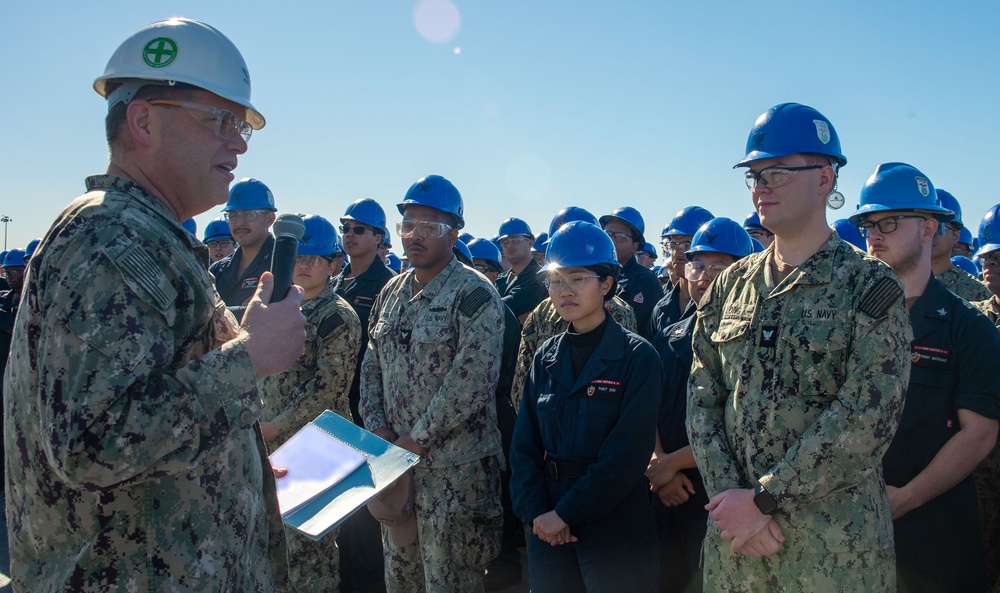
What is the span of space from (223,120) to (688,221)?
504 centimetres

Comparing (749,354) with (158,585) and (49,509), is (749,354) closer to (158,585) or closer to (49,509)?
(158,585)

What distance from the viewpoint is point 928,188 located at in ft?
11.7

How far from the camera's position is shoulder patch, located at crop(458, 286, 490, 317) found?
4199 millimetres

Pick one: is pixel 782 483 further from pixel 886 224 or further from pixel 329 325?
pixel 329 325

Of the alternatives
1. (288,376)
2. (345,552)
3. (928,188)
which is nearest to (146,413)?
(288,376)

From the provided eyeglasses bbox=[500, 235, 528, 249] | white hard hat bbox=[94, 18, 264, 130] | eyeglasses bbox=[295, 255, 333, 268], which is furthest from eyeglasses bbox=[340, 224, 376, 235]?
white hard hat bbox=[94, 18, 264, 130]

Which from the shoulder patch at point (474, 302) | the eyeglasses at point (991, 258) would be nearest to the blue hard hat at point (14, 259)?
the shoulder patch at point (474, 302)

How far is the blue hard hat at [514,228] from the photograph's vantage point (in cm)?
1113

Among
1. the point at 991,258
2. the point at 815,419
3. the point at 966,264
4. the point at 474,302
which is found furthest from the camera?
the point at 966,264

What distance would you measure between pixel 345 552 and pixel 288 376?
6.03 ft

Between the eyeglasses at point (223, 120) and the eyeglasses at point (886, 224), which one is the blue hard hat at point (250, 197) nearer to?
the eyeglasses at point (223, 120)

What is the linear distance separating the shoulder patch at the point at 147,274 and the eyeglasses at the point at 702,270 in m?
3.63

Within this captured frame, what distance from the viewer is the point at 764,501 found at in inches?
99.8

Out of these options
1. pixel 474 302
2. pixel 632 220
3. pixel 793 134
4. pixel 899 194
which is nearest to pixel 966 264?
pixel 632 220
